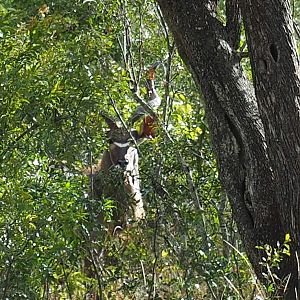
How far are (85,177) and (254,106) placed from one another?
1462 mm

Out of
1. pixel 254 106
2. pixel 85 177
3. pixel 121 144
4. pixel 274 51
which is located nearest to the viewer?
pixel 274 51

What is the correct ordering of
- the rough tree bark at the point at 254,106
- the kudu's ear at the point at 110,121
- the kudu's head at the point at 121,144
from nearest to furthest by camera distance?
the rough tree bark at the point at 254,106
the kudu's ear at the point at 110,121
the kudu's head at the point at 121,144

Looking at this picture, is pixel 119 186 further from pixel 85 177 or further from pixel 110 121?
pixel 110 121

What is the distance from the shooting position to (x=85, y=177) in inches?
186

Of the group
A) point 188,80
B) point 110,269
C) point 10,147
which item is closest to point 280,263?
point 110,269

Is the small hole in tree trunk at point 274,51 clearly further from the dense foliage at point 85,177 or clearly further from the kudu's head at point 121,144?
the kudu's head at point 121,144

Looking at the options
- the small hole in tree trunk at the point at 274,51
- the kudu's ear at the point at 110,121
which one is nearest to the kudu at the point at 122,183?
the kudu's ear at the point at 110,121

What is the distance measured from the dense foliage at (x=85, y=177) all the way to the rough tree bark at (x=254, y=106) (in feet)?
0.99

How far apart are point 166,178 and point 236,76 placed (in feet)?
3.90

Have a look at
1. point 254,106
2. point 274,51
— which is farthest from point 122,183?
point 274,51

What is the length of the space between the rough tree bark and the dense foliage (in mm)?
303

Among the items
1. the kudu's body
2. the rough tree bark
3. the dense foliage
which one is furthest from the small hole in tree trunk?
the kudu's body

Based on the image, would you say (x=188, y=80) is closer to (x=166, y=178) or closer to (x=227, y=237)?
(x=166, y=178)

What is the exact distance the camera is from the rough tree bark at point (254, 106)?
11.3ft
